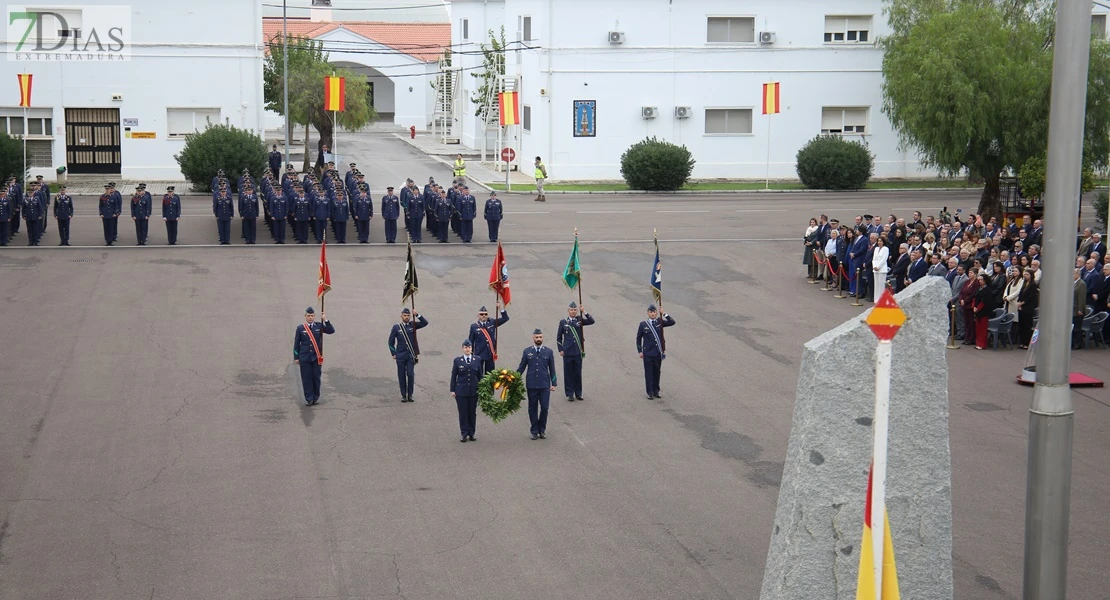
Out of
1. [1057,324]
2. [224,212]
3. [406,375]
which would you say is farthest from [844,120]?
[1057,324]

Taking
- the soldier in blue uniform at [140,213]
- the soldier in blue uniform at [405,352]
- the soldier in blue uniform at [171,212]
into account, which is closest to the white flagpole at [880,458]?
the soldier in blue uniform at [405,352]

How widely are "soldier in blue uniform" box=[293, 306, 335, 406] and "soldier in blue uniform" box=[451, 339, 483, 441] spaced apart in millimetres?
2416

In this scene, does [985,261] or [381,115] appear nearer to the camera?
[985,261]

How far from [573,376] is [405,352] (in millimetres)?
2304

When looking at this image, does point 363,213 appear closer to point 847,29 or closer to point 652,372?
point 652,372

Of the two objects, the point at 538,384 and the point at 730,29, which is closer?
the point at 538,384

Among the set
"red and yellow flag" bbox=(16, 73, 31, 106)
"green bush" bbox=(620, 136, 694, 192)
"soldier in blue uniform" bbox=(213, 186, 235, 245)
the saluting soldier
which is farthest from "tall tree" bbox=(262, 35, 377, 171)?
the saluting soldier

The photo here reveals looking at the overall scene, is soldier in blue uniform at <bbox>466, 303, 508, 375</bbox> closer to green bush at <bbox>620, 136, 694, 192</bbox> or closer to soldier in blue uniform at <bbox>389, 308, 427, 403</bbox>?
soldier in blue uniform at <bbox>389, 308, 427, 403</bbox>

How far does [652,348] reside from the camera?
53.9 ft

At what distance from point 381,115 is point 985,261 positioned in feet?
192

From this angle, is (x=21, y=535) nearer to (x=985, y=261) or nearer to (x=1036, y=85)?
(x=985, y=261)

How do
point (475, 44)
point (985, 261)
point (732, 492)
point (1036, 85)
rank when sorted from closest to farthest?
point (732, 492)
point (985, 261)
point (1036, 85)
point (475, 44)

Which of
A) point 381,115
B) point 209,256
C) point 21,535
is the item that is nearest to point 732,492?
point 21,535

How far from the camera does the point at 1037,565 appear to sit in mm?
7359
